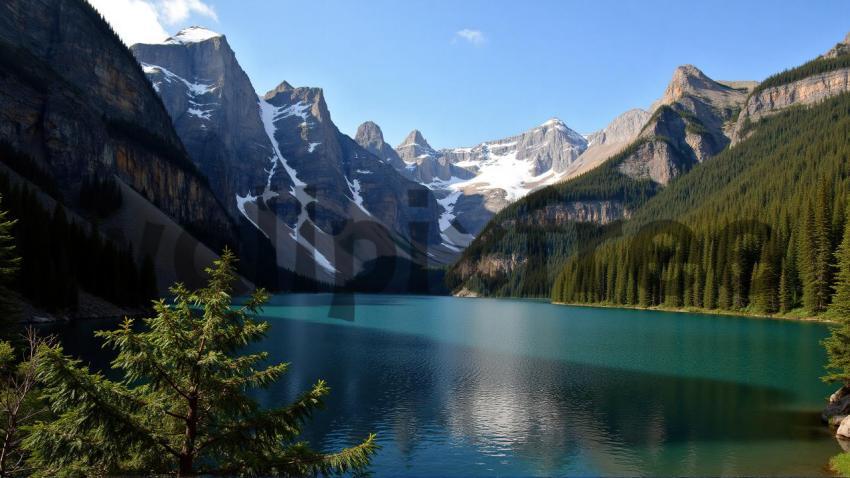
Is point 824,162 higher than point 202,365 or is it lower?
higher

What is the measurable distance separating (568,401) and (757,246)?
269 feet

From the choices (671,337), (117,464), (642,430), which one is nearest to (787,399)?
(642,430)

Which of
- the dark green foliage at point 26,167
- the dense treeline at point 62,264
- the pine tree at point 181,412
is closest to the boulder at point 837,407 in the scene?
the pine tree at point 181,412

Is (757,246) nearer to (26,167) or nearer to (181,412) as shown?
(181,412)

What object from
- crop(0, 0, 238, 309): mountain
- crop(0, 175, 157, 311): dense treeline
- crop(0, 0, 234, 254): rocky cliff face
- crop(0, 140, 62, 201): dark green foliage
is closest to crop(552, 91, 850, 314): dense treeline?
crop(0, 175, 157, 311): dense treeline

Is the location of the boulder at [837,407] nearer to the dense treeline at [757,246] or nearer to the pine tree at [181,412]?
the dense treeline at [757,246]

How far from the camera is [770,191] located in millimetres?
133250

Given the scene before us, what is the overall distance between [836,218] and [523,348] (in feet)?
209

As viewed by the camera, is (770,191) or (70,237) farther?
(770,191)

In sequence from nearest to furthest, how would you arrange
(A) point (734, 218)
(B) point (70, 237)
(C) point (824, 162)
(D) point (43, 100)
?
(B) point (70, 237) → (A) point (734, 218) → (D) point (43, 100) → (C) point (824, 162)

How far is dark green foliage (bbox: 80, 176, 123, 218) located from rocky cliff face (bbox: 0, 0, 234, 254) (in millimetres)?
3700

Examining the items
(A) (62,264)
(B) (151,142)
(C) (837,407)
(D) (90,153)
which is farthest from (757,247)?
(B) (151,142)

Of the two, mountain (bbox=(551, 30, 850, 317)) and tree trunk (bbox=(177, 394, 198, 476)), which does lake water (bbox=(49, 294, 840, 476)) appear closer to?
tree trunk (bbox=(177, 394, 198, 476))

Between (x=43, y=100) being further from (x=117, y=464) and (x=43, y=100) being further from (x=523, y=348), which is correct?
(x=117, y=464)
